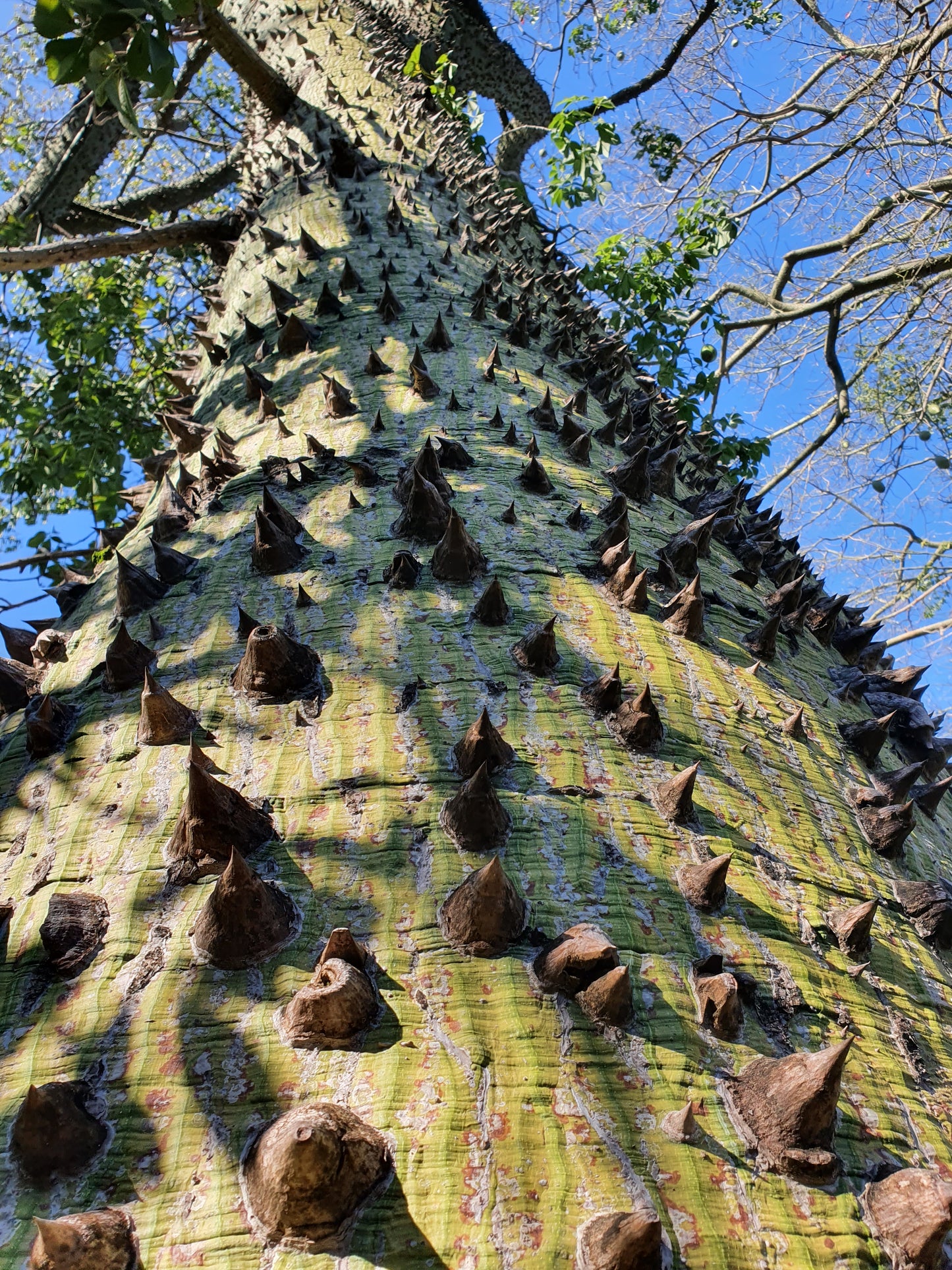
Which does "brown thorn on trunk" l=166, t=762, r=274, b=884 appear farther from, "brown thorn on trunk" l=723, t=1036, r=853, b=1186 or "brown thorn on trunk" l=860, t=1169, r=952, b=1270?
"brown thorn on trunk" l=860, t=1169, r=952, b=1270

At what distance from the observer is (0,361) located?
812 cm

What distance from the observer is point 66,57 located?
2.76 meters

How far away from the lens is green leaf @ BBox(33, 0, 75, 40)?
8.82 ft

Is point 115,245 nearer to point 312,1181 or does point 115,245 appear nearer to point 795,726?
point 795,726

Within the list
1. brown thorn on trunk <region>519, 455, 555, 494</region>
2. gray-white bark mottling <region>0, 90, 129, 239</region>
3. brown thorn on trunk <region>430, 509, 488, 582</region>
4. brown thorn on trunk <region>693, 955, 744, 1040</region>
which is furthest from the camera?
gray-white bark mottling <region>0, 90, 129, 239</region>

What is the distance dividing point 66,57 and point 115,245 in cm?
236

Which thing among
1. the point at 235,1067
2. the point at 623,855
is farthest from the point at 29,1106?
the point at 623,855

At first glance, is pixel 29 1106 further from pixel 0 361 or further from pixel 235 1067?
pixel 0 361

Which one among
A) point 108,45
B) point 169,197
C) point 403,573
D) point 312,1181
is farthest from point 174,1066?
point 169,197

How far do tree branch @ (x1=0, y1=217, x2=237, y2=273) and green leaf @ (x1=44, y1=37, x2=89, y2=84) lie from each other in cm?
196

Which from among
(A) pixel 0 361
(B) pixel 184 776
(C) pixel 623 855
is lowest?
(C) pixel 623 855

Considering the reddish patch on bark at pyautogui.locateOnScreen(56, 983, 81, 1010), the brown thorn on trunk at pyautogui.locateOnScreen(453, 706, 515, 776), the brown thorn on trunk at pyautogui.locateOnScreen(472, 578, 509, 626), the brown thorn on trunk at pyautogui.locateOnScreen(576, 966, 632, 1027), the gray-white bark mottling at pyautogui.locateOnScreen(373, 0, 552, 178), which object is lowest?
the brown thorn on trunk at pyautogui.locateOnScreen(576, 966, 632, 1027)

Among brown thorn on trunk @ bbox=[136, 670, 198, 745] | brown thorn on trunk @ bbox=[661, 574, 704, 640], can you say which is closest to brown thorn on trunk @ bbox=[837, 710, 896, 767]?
brown thorn on trunk @ bbox=[661, 574, 704, 640]

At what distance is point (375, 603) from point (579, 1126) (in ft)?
4.05
